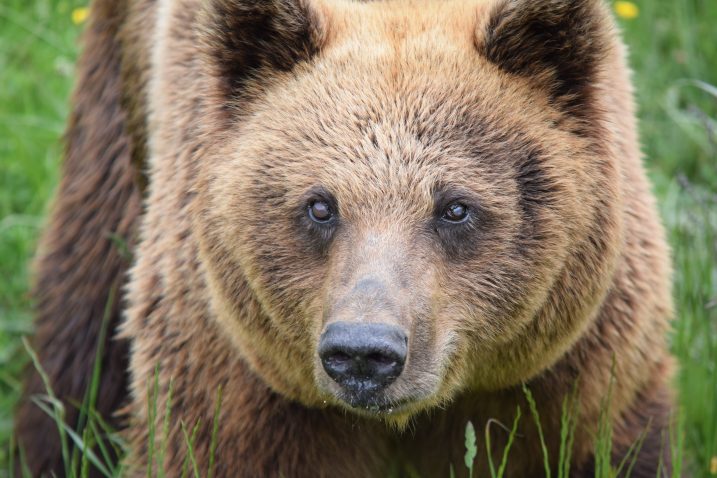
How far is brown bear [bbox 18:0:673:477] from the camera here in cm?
415

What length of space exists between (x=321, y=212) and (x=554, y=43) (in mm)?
1053

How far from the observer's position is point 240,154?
4.47 m

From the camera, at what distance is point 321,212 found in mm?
4246

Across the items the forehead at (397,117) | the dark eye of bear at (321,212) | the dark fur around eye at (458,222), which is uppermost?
the forehead at (397,117)

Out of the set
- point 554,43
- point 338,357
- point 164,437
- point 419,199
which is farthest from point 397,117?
point 164,437

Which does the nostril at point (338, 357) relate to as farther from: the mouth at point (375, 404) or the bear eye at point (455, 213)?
the bear eye at point (455, 213)

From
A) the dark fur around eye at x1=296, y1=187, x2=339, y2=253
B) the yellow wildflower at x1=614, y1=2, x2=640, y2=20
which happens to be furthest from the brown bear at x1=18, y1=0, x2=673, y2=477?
the yellow wildflower at x1=614, y1=2, x2=640, y2=20

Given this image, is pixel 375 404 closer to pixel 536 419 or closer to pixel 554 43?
pixel 536 419

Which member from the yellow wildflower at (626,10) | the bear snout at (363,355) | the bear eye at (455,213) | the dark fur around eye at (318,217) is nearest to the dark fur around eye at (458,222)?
the bear eye at (455,213)

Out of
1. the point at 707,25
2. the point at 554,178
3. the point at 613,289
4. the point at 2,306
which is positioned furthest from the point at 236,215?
the point at 707,25

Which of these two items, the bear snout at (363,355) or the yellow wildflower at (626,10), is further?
the yellow wildflower at (626,10)

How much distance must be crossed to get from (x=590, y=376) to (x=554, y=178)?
2.91 feet

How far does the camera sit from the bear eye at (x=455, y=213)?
421 centimetres

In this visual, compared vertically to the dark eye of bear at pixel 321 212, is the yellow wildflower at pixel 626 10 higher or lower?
higher
